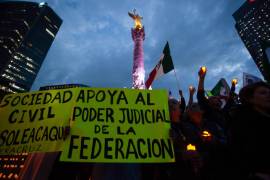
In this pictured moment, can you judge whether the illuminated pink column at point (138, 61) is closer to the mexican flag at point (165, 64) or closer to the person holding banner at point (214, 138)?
the mexican flag at point (165, 64)

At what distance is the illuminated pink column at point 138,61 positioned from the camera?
52853mm

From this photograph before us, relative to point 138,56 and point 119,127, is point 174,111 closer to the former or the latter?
point 119,127

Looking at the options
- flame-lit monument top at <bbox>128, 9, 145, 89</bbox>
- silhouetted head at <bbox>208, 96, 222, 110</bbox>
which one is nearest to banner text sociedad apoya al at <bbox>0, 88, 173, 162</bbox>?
silhouetted head at <bbox>208, 96, 222, 110</bbox>

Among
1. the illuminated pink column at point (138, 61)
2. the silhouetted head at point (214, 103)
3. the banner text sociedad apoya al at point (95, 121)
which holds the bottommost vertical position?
the banner text sociedad apoya al at point (95, 121)

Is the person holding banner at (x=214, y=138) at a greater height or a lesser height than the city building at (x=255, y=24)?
lesser

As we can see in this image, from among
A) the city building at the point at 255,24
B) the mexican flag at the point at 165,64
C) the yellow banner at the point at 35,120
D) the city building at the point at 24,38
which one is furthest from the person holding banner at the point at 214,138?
the city building at the point at 24,38

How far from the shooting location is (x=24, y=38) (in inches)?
5748

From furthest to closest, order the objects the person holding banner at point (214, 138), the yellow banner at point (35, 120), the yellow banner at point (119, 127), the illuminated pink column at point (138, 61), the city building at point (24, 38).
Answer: the city building at point (24, 38), the illuminated pink column at point (138, 61), the yellow banner at point (35, 120), the yellow banner at point (119, 127), the person holding banner at point (214, 138)

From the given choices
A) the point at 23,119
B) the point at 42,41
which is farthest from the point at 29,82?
the point at 23,119

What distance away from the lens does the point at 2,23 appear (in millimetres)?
152375

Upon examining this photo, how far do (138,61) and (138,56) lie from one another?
4.27ft

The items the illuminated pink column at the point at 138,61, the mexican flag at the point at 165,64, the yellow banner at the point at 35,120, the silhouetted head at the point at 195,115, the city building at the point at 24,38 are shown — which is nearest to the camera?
the yellow banner at the point at 35,120

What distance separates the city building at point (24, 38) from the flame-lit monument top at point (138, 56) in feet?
282

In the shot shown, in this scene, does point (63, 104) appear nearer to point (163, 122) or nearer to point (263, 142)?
point (163, 122)
